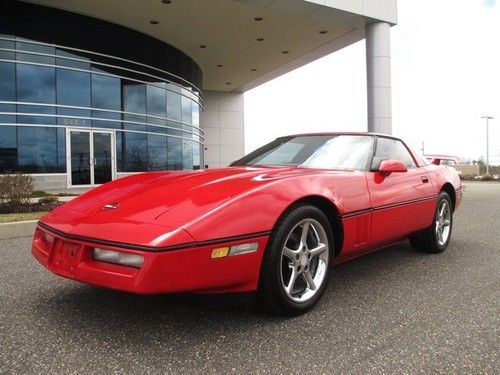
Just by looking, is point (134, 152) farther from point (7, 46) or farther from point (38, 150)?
point (7, 46)

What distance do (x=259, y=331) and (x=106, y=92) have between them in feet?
49.4

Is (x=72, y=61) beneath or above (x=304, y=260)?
above

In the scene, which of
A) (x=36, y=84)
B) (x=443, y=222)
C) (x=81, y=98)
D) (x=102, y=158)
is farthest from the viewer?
(x=102, y=158)

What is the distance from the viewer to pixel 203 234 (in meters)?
2.13

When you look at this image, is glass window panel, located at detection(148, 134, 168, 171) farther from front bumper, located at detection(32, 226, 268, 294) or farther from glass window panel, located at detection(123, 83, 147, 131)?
front bumper, located at detection(32, 226, 268, 294)

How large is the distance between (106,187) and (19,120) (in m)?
12.4

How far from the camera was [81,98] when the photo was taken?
15.1 metres

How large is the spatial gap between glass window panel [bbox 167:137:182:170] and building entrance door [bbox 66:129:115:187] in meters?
2.90

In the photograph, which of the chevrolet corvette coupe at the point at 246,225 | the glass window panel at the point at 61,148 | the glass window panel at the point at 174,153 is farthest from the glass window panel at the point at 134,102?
the chevrolet corvette coupe at the point at 246,225

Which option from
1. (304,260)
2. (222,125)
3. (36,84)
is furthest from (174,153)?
(304,260)

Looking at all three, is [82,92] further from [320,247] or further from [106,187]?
[320,247]

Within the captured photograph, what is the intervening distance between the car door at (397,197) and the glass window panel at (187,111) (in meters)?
16.1

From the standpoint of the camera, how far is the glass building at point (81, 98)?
13.6m

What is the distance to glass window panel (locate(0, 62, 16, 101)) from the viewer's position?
13.4 metres
